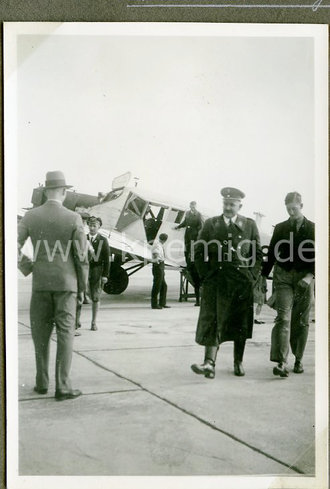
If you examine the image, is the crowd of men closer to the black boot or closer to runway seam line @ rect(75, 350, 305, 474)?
the black boot

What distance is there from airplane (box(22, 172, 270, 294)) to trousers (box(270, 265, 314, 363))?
0.60 ft

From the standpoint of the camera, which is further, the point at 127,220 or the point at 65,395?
the point at 127,220

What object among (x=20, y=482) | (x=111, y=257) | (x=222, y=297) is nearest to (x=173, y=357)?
(x=222, y=297)

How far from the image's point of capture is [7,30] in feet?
6.85

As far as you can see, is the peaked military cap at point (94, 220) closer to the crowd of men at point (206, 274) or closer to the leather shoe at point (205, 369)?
the crowd of men at point (206, 274)

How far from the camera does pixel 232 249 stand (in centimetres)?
215

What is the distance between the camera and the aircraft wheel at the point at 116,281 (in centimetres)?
206

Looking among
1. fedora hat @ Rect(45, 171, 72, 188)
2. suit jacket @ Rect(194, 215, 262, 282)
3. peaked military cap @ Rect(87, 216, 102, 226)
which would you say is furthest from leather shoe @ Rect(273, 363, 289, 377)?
fedora hat @ Rect(45, 171, 72, 188)

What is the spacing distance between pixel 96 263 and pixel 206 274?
0.45 metres

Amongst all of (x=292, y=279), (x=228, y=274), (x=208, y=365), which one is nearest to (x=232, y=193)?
(x=228, y=274)

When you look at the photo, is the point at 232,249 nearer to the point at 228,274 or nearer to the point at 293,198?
the point at 228,274

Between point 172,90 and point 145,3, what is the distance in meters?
0.35

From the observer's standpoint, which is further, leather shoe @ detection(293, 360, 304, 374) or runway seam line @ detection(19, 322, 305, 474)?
leather shoe @ detection(293, 360, 304, 374)

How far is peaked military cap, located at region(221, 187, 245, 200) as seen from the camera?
210cm
